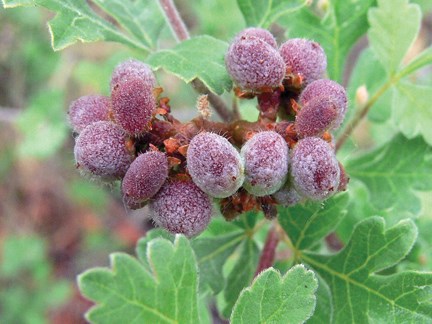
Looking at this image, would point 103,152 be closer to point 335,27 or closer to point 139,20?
point 139,20

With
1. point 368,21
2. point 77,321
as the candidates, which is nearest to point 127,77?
point 368,21

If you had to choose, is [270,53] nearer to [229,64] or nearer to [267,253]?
[229,64]

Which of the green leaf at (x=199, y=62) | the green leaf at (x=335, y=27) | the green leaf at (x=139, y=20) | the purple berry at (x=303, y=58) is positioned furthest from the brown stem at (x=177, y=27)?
the green leaf at (x=335, y=27)

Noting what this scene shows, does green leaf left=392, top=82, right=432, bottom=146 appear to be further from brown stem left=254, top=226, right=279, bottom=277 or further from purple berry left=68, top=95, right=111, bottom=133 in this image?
purple berry left=68, top=95, right=111, bottom=133

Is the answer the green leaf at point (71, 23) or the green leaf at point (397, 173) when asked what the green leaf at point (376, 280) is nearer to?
the green leaf at point (397, 173)

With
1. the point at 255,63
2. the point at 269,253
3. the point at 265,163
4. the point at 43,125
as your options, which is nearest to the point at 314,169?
the point at 265,163
